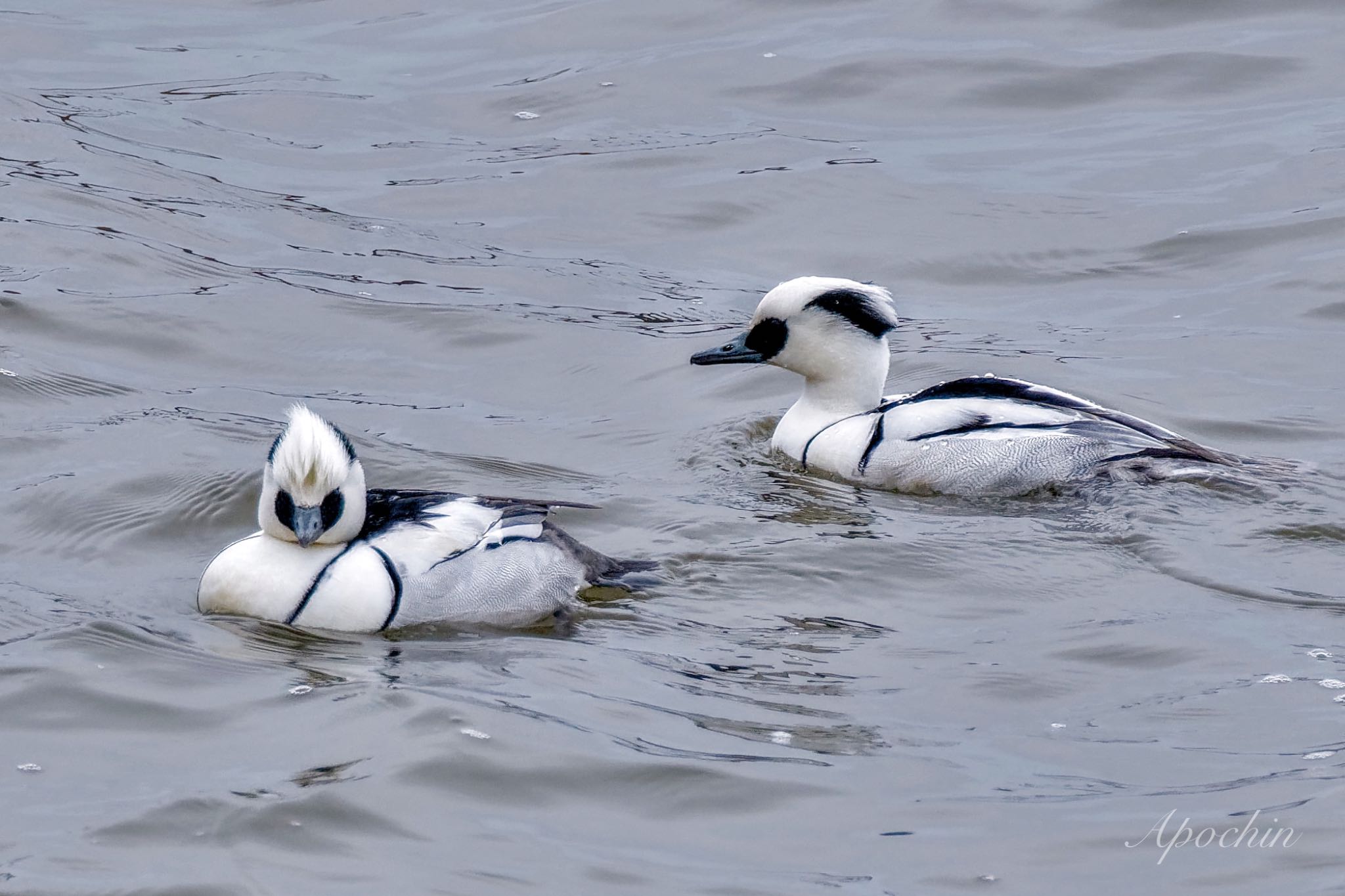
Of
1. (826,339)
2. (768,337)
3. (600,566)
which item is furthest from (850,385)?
(600,566)

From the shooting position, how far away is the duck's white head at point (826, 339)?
9.55 meters

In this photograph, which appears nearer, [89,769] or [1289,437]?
[89,769]

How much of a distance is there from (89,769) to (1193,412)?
643 cm

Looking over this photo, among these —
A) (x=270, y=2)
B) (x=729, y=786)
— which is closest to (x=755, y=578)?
(x=729, y=786)

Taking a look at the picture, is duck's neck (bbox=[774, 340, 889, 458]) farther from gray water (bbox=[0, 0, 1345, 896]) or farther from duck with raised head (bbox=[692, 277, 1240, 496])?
gray water (bbox=[0, 0, 1345, 896])

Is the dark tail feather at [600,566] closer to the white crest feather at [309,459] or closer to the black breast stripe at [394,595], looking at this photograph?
the black breast stripe at [394,595]

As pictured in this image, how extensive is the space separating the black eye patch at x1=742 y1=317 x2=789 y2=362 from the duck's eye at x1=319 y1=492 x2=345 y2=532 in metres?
→ 3.39

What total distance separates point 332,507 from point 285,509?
174 millimetres

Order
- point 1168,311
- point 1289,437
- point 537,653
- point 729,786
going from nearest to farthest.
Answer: point 729,786
point 537,653
point 1289,437
point 1168,311

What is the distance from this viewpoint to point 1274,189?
1369cm

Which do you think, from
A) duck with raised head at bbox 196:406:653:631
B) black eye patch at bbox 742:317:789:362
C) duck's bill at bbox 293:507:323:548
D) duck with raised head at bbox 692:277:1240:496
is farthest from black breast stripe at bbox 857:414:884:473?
duck's bill at bbox 293:507:323:548

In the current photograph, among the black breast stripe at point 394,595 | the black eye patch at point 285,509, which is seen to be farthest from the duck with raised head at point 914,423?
the black eye patch at point 285,509

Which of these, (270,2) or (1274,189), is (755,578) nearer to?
(1274,189)

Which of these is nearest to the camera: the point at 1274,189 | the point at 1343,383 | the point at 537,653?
the point at 537,653
